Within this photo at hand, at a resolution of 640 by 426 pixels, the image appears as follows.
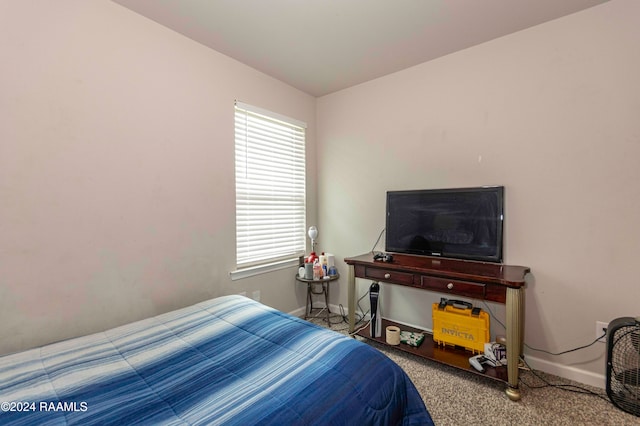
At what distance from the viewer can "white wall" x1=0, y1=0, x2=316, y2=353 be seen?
1.51 m

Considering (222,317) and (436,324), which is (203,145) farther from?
(436,324)

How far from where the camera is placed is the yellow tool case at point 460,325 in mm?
2055

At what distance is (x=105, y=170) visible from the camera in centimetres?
180

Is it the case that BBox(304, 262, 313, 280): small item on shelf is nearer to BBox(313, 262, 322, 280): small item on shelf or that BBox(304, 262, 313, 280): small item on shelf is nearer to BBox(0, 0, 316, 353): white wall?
BBox(313, 262, 322, 280): small item on shelf

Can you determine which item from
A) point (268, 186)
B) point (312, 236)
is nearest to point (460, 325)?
point (312, 236)

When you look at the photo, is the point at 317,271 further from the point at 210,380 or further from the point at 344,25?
the point at 344,25

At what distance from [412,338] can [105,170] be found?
255 cm

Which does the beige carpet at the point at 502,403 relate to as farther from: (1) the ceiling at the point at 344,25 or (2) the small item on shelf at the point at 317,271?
(1) the ceiling at the point at 344,25

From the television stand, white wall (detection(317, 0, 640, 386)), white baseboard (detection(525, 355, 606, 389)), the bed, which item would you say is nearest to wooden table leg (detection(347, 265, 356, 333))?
the television stand

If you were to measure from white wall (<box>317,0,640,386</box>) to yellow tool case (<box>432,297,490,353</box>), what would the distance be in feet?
1.04

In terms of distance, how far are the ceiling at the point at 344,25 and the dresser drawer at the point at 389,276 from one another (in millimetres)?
1864

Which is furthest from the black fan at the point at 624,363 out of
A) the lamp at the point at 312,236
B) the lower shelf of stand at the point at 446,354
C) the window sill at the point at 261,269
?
the window sill at the point at 261,269

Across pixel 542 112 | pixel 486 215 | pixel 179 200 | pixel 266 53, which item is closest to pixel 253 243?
pixel 179 200

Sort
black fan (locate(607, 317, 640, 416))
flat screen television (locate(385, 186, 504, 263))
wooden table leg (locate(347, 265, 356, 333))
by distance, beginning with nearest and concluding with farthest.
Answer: black fan (locate(607, 317, 640, 416)), flat screen television (locate(385, 186, 504, 263)), wooden table leg (locate(347, 265, 356, 333))
